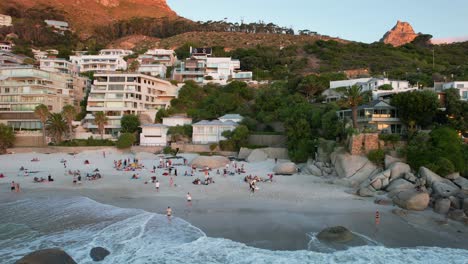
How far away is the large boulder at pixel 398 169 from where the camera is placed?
30.2 m

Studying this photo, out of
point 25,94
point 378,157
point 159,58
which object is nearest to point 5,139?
point 25,94

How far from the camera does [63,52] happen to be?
102m

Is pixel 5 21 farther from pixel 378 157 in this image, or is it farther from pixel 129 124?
pixel 378 157

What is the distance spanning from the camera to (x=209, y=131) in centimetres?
Answer: 5238

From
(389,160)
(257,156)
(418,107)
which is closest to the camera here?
(389,160)

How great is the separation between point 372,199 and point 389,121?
16713 millimetres

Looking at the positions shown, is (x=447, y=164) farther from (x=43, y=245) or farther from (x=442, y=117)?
(x=43, y=245)

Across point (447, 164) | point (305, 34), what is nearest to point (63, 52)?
point (305, 34)

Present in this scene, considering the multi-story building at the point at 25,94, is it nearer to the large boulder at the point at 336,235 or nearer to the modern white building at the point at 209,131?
the modern white building at the point at 209,131

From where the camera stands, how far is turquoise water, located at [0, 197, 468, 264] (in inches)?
624

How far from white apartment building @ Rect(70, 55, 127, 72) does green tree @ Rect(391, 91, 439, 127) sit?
70074 millimetres

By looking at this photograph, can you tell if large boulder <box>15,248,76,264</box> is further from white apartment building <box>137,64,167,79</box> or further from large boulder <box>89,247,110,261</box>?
white apartment building <box>137,64,167,79</box>

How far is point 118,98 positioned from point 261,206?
45.3 m

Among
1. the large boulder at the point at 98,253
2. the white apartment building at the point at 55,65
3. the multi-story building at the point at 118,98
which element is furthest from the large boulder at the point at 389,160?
the white apartment building at the point at 55,65
